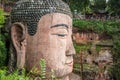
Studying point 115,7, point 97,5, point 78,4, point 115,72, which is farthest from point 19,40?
point 97,5

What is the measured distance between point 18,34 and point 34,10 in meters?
0.57

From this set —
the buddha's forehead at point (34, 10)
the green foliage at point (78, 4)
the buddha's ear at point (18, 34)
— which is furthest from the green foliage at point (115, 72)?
the green foliage at point (78, 4)

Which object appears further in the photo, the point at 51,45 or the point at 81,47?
the point at 81,47

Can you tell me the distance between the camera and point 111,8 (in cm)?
1516

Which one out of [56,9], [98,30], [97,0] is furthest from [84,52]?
[97,0]

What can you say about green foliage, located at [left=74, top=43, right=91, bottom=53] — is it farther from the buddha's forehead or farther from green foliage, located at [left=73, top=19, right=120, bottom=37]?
the buddha's forehead

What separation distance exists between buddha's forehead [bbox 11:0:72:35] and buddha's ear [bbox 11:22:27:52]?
0.10 m

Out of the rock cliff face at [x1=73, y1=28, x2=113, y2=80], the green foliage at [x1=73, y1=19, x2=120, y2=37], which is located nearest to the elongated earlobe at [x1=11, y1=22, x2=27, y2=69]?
the rock cliff face at [x1=73, y1=28, x2=113, y2=80]

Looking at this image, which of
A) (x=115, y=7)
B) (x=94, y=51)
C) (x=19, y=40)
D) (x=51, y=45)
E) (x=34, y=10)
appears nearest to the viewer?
(x=51, y=45)

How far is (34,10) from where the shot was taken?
5.96 meters

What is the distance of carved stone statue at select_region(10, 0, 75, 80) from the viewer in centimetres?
580

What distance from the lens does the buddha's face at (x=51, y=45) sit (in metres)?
5.77

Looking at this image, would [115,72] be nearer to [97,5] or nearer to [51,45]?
[51,45]

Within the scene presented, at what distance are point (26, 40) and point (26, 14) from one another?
471mm
